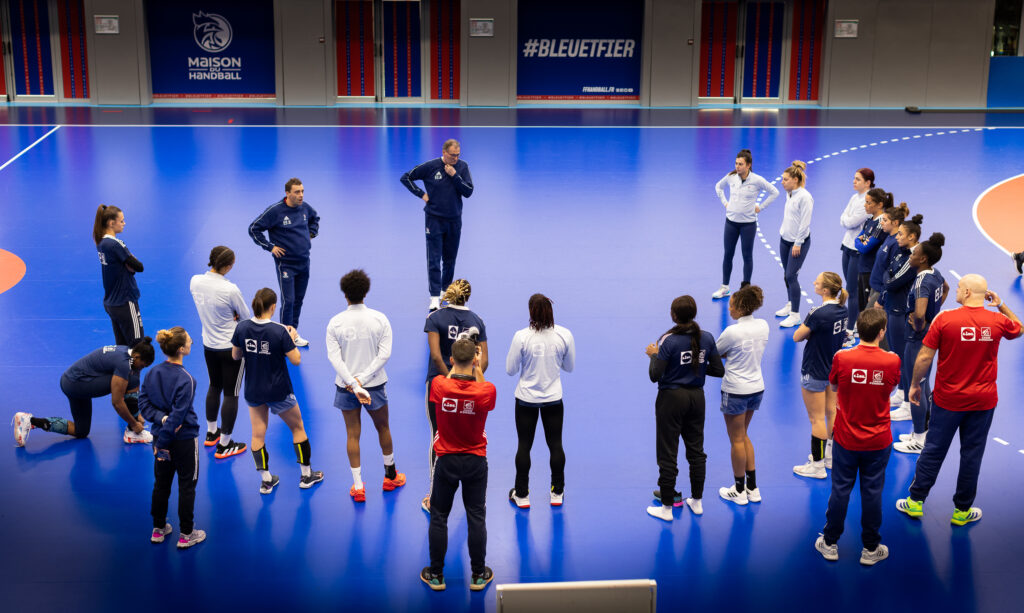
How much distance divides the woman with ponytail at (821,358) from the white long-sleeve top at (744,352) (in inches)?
15.7

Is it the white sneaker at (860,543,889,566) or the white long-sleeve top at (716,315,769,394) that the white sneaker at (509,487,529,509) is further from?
the white sneaker at (860,543,889,566)

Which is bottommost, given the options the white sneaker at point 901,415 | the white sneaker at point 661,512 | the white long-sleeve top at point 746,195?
the white sneaker at point 661,512

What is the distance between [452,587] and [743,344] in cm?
287

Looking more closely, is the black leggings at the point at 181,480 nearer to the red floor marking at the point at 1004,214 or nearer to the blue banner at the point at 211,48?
the red floor marking at the point at 1004,214

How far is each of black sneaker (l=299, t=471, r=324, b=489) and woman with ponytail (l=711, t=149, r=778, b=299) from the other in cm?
625

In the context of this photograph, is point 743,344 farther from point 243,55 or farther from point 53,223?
point 243,55

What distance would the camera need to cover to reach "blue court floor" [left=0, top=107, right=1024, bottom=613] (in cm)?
692

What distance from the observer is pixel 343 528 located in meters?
7.50

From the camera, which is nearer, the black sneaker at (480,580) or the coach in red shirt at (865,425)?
the coach in red shirt at (865,425)

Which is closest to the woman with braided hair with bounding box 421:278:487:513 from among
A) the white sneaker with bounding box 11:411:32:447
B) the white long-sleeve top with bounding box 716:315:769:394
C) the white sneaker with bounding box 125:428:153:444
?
the white long-sleeve top with bounding box 716:315:769:394

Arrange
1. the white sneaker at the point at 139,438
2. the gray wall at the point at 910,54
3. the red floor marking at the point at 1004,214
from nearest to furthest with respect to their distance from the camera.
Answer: the white sneaker at the point at 139,438 < the red floor marking at the point at 1004,214 < the gray wall at the point at 910,54

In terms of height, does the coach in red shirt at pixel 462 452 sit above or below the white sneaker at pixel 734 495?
above

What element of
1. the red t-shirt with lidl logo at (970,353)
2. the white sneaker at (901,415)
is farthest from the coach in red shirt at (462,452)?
the white sneaker at (901,415)

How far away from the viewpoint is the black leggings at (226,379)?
848cm
